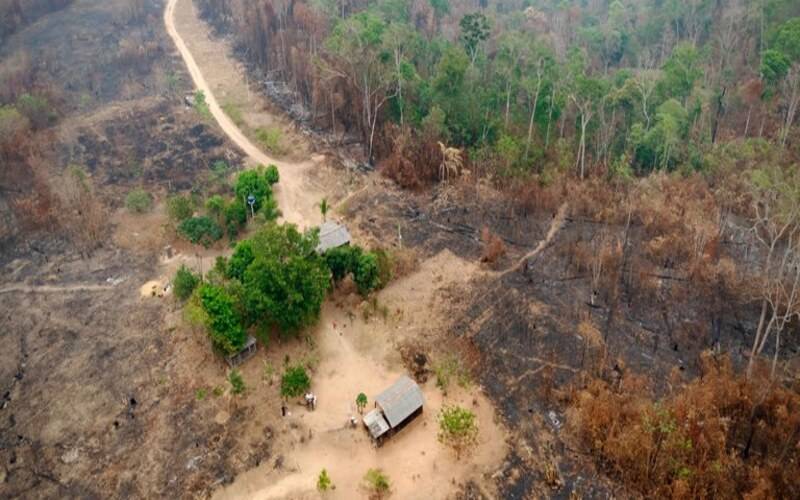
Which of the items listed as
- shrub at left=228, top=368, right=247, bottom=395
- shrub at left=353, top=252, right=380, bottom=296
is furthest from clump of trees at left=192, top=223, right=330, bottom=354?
shrub at left=353, top=252, right=380, bottom=296

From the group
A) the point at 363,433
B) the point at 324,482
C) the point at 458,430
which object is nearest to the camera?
the point at 324,482

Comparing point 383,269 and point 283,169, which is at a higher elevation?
point 283,169

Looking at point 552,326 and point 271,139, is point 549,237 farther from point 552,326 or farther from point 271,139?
point 271,139

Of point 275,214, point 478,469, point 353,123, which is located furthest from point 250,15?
point 478,469

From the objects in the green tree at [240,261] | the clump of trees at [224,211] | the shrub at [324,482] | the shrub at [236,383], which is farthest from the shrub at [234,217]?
the shrub at [324,482]

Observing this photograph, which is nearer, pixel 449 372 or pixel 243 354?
pixel 449 372

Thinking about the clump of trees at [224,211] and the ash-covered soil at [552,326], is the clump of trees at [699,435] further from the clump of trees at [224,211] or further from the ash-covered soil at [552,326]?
the clump of trees at [224,211]

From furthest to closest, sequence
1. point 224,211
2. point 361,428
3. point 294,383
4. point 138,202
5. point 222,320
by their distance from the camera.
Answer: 1. point 138,202
2. point 224,211
3. point 222,320
4. point 294,383
5. point 361,428

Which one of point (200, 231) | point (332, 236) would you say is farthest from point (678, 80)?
point (200, 231)

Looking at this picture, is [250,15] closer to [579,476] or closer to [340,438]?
[340,438]
